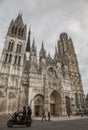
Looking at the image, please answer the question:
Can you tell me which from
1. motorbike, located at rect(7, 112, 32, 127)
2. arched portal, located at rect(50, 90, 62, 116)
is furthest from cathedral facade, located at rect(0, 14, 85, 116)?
motorbike, located at rect(7, 112, 32, 127)

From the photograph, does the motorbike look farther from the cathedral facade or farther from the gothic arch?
the gothic arch

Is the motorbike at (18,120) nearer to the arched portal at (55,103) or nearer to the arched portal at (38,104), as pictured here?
the arched portal at (38,104)

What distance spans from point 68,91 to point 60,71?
6283mm

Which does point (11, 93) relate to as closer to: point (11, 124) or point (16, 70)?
point (16, 70)

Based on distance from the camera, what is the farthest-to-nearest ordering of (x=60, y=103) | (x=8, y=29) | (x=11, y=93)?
(x=8, y=29) < (x=60, y=103) < (x=11, y=93)

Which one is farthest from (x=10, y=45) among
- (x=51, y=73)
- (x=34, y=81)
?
(x=51, y=73)

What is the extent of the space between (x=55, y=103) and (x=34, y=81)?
8782mm

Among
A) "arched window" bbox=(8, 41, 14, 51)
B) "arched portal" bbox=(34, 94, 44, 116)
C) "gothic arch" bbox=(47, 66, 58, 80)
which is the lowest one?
"arched portal" bbox=(34, 94, 44, 116)

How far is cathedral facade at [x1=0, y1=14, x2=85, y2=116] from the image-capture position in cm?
2505

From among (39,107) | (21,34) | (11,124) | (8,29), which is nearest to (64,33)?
(21,34)

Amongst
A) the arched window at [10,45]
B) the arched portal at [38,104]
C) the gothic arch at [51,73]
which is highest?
the arched window at [10,45]

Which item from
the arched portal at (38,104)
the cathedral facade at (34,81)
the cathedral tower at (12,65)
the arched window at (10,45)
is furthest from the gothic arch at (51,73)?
the arched window at (10,45)

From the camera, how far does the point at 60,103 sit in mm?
29094

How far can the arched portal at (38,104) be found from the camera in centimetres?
2654
